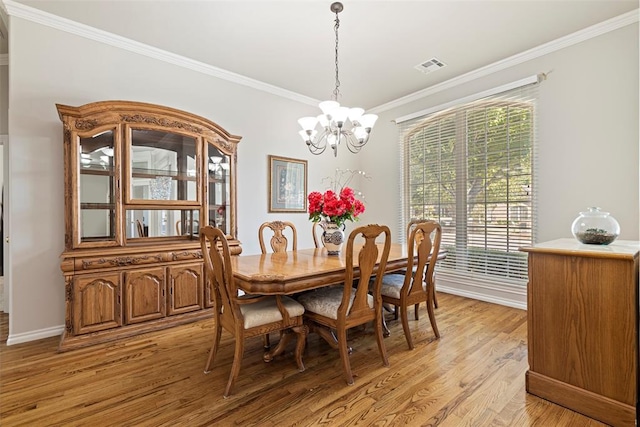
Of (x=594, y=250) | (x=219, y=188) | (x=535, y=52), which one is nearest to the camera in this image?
(x=594, y=250)

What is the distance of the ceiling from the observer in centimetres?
260

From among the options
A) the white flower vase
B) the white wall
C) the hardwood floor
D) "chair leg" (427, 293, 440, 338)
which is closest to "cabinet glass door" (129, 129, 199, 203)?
the hardwood floor

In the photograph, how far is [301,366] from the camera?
2.16m

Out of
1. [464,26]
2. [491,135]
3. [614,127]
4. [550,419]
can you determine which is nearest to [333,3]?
[464,26]

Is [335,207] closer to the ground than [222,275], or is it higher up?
higher up

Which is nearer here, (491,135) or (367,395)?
(367,395)

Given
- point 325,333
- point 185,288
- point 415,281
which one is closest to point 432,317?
point 415,281

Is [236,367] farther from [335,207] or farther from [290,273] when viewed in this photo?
[335,207]

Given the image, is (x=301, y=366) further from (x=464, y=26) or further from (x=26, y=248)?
(x=464, y=26)

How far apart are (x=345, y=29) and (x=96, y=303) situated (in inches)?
131

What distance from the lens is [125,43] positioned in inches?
123

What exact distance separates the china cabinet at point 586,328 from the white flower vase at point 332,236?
145 centimetres

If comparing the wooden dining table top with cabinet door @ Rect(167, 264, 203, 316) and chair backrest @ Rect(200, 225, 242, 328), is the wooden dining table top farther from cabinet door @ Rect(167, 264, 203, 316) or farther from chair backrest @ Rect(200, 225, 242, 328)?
cabinet door @ Rect(167, 264, 203, 316)

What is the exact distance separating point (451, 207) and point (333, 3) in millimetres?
2815
